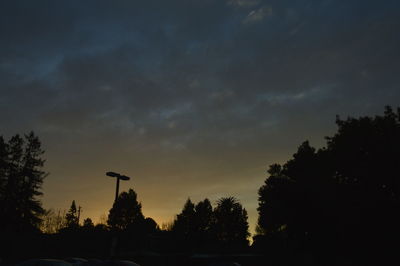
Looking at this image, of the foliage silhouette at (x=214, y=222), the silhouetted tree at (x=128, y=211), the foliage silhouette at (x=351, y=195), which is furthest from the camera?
the foliage silhouette at (x=214, y=222)

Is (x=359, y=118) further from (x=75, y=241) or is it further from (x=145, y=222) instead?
(x=145, y=222)

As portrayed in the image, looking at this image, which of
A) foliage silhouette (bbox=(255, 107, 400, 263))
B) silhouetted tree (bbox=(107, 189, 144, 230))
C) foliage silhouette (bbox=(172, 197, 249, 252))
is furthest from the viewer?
foliage silhouette (bbox=(172, 197, 249, 252))

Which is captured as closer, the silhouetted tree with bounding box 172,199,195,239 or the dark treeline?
the dark treeline

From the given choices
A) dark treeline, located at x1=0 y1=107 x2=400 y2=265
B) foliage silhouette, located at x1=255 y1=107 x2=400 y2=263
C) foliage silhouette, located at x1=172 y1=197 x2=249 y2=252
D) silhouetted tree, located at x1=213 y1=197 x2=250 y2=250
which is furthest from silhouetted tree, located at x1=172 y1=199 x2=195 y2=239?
foliage silhouette, located at x1=255 y1=107 x2=400 y2=263

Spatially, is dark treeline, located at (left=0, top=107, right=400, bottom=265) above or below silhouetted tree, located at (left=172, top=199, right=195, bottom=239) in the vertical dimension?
below

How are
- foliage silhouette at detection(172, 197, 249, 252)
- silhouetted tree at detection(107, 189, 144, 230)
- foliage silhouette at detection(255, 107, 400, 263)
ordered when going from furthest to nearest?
foliage silhouette at detection(172, 197, 249, 252), silhouetted tree at detection(107, 189, 144, 230), foliage silhouette at detection(255, 107, 400, 263)

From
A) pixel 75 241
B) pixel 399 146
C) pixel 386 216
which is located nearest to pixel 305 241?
pixel 386 216

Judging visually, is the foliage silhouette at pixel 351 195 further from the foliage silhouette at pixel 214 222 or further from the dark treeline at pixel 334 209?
the foliage silhouette at pixel 214 222

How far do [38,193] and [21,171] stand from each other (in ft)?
14.1

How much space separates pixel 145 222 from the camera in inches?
3629

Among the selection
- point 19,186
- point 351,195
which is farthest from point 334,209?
point 19,186

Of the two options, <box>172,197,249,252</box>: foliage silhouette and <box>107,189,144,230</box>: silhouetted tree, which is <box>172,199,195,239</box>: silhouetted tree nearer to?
<box>172,197,249,252</box>: foliage silhouette

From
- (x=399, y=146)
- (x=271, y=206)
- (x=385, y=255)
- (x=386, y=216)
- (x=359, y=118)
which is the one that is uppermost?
(x=359, y=118)

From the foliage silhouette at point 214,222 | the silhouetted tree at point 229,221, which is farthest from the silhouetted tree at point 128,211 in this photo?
the silhouetted tree at point 229,221
